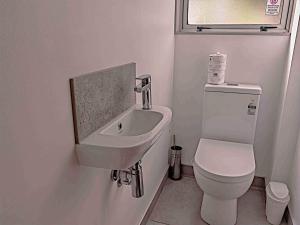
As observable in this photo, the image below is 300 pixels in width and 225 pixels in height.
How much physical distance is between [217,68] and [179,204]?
1.12 m

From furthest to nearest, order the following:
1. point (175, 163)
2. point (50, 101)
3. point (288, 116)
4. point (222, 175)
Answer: point (175, 163) → point (288, 116) → point (222, 175) → point (50, 101)

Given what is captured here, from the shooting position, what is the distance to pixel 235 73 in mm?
2068

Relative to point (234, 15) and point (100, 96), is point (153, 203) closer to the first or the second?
point (100, 96)

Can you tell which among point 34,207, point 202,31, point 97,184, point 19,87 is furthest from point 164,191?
point 19,87

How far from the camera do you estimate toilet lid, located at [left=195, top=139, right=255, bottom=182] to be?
5.10 ft

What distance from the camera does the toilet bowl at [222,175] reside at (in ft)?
5.12

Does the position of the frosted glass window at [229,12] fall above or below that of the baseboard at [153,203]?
above

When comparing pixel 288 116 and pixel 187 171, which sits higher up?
pixel 288 116

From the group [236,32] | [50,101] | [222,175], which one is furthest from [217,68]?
[50,101]

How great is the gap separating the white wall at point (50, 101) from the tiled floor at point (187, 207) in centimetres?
75

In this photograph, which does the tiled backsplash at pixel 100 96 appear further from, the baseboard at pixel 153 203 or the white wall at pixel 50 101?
the baseboard at pixel 153 203

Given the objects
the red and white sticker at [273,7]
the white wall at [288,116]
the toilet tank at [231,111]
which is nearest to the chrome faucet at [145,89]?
the toilet tank at [231,111]

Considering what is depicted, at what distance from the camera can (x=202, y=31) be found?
209 centimetres

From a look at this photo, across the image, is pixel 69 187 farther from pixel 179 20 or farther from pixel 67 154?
pixel 179 20
